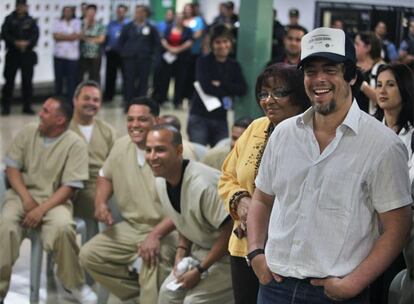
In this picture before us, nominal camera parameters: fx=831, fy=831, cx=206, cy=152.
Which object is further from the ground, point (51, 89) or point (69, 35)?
point (69, 35)

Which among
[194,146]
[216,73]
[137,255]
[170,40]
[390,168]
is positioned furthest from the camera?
[170,40]

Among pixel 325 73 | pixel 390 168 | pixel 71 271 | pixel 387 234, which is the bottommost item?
pixel 71 271

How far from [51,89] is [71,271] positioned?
26.9 feet

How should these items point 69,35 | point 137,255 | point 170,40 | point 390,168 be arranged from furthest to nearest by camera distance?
point 170,40
point 69,35
point 137,255
point 390,168

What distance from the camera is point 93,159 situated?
5512 millimetres

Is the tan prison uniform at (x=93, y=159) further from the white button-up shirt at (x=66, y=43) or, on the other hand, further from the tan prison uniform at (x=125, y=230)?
the white button-up shirt at (x=66, y=43)

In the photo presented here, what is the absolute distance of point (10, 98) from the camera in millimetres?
11516

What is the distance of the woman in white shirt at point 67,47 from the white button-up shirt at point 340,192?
9.24m

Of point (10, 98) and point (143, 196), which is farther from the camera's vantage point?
point (10, 98)

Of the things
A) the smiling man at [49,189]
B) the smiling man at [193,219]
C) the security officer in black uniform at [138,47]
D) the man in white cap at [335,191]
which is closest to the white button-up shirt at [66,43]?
the security officer in black uniform at [138,47]

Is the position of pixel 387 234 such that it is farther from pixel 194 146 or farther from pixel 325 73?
pixel 194 146

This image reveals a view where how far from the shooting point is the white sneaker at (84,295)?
4902 millimetres

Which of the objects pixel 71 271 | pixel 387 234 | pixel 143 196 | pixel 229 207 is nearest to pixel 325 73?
pixel 387 234

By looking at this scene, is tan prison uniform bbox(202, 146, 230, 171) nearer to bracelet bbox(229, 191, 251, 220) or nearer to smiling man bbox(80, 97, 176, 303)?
smiling man bbox(80, 97, 176, 303)
